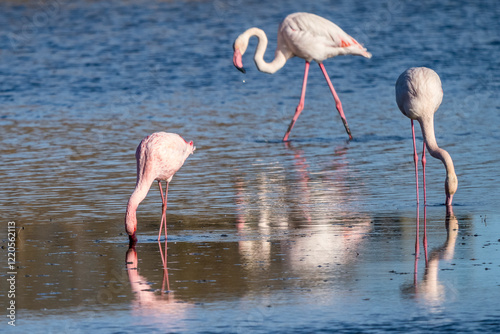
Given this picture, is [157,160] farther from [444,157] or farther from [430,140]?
[430,140]

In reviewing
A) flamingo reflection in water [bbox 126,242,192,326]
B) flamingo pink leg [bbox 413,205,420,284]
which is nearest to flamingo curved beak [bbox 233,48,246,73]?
flamingo pink leg [bbox 413,205,420,284]

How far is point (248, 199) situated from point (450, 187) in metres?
1.88

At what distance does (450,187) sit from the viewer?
8.61m

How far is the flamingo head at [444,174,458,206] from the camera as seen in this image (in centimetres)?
861

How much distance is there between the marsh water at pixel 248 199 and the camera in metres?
5.87

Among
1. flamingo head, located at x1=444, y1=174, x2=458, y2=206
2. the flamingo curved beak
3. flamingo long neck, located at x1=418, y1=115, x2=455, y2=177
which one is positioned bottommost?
flamingo head, located at x1=444, y1=174, x2=458, y2=206

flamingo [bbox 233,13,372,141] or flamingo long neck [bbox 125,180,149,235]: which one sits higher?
flamingo [bbox 233,13,372,141]

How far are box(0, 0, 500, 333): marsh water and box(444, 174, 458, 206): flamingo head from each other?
3.9 inches

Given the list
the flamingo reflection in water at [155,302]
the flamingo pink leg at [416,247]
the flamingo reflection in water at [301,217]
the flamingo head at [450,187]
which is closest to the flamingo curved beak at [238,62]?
the flamingo reflection in water at [301,217]

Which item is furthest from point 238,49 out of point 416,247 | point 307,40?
point 416,247

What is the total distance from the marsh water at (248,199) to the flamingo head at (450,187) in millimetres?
98

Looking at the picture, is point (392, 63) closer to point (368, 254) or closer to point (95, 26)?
point (95, 26)

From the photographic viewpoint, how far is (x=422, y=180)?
9.88 meters

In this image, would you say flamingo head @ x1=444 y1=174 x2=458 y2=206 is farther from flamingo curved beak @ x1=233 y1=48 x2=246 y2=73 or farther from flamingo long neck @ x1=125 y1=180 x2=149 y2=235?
flamingo curved beak @ x1=233 y1=48 x2=246 y2=73
